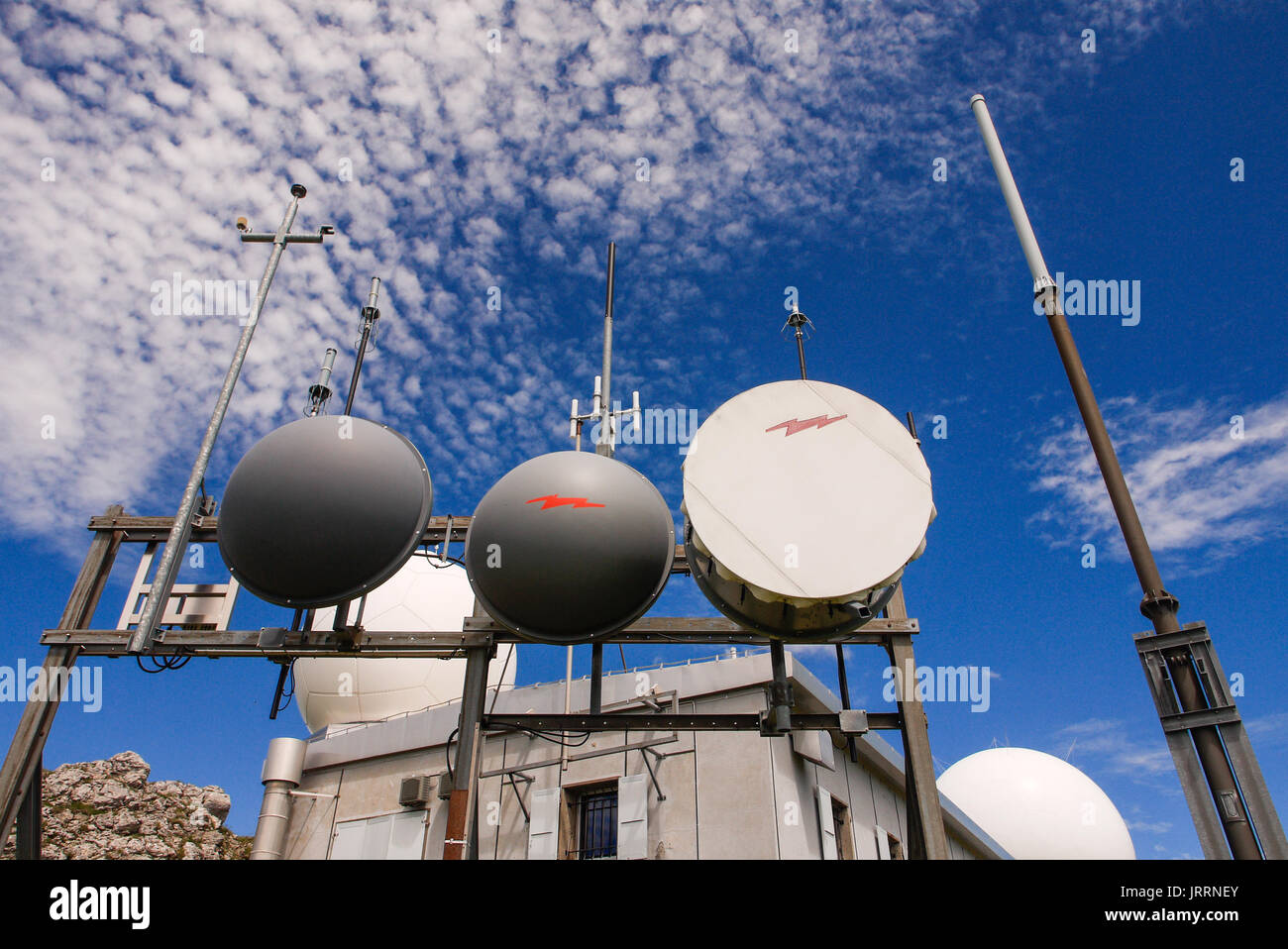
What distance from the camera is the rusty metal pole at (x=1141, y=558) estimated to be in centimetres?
A: 567

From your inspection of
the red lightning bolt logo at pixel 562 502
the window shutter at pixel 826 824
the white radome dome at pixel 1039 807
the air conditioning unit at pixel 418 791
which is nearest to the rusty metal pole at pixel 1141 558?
the red lightning bolt logo at pixel 562 502

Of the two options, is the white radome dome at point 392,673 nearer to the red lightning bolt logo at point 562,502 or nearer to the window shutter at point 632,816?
the window shutter at point 632,816

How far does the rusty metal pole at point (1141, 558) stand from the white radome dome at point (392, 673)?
700 inches

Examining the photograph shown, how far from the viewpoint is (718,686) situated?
16.0m

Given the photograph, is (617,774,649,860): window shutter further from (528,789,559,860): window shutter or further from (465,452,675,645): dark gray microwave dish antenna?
(465,452,675,645): dark gray microwave dish antenna

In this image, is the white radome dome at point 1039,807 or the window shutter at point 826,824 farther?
the white radome dome at point 1039,807

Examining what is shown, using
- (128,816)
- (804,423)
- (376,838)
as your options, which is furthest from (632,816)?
(128,816)

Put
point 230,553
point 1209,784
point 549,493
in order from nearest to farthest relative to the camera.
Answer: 1. point 1209,784
2. point 549,493
3. point 230,553

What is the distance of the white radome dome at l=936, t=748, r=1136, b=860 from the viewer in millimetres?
29766

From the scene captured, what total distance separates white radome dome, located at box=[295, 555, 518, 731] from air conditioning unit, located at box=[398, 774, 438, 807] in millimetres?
5043
